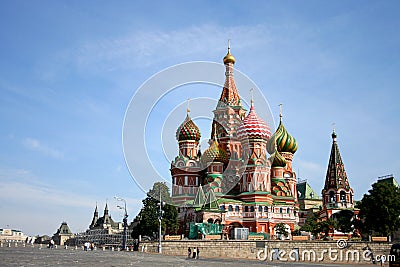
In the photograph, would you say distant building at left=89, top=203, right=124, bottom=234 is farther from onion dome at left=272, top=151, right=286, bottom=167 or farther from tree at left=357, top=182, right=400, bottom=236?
tree at left=357, top=182, right=400, bottom=236

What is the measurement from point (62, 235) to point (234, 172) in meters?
116

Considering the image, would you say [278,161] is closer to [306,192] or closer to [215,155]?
[215,155]

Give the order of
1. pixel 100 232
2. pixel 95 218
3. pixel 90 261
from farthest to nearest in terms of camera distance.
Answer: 1. pixel 95 218
2. pixel 100 232
3. pixel 90 261

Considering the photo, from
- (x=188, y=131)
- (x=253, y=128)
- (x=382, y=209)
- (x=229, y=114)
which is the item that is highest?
(x=229, y=114)

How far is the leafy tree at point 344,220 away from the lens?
213 ft

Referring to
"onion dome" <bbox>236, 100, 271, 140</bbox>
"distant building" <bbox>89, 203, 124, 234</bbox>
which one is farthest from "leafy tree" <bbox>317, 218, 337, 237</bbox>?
"distant building" <bbox>89, 203, 124, 234</bbox>

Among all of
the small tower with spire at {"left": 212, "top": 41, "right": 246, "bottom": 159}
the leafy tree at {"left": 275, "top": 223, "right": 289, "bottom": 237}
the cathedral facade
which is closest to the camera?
the leafy tree at {"left": 275, "top": 223, "right": 289, "bottom": 237}

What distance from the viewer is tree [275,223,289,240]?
6106 cm

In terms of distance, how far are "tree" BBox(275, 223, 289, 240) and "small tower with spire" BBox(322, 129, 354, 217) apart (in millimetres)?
10965

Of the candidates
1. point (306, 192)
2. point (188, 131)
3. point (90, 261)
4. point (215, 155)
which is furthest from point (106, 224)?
point (90, 261)

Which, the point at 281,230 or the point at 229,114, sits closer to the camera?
the point at 281,230

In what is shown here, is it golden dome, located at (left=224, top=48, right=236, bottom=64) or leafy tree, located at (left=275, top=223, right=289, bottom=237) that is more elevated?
golden dome, located at (left=224, top=48, right=236, bottom=64)

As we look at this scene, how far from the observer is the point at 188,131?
7506 cm

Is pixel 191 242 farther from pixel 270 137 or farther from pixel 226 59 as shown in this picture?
pixel 226 59
